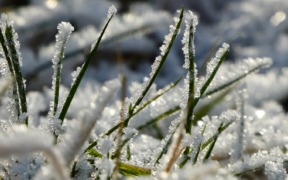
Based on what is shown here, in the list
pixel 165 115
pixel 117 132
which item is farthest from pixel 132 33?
pixel 117 132

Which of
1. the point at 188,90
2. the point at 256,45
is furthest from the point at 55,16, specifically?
the point at 256,45

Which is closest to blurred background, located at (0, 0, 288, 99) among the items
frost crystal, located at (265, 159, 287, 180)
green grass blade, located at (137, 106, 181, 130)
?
green grass blade, located at (137, 106, 181, 130)

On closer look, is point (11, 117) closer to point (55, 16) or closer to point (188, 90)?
point (188, 90)

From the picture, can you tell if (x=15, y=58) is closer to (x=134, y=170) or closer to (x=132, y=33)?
(x=134, y=170)

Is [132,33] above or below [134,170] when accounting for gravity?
above

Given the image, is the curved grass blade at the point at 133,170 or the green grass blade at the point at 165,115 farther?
the green grass blade at the point at 165,115

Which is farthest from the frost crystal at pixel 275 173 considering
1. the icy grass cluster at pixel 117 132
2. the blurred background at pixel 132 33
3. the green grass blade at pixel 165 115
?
the blurred background at pixel 132 33

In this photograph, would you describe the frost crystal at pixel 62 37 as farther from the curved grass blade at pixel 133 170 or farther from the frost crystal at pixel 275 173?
the frost crystal at pixel 275 173

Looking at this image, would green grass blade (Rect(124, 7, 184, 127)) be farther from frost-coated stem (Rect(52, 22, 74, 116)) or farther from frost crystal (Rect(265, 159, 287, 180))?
frost crystal (Rect(265, 159, 287, 180))

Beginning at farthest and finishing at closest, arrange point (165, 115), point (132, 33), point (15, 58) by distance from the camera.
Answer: point (132, 33) < point (165, 115) < point (15, 58)
